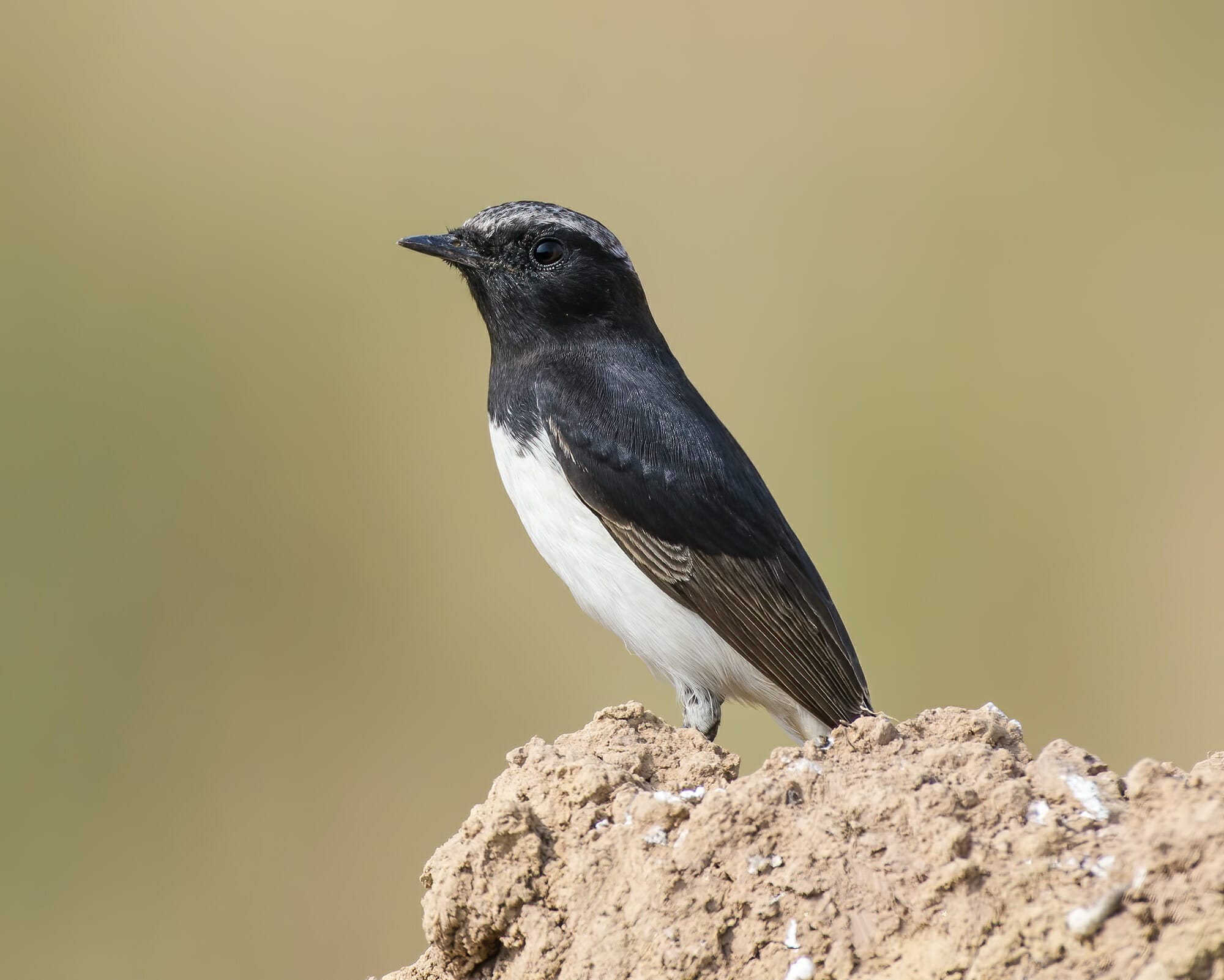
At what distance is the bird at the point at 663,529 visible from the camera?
542 centimetres

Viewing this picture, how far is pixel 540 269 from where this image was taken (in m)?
5.97

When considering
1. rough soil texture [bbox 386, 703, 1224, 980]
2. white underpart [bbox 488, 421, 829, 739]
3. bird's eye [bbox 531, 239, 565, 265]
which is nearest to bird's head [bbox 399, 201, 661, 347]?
bird's eye [bbox 531, 239, 565, 265]

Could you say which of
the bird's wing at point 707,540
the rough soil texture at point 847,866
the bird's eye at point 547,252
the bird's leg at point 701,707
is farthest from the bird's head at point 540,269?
the rough soil texture at point 847,866

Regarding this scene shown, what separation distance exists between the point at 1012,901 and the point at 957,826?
0.67 feet

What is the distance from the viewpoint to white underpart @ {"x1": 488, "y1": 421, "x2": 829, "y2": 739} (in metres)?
5.45

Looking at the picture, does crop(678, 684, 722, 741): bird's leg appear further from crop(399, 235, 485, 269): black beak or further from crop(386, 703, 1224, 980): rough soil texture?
crop(399, 235, 485, 269): black beak

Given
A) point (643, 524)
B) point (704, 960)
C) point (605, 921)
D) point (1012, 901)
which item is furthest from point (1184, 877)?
point (643, 524)

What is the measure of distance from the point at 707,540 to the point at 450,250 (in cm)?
178

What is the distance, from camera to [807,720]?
222 inches

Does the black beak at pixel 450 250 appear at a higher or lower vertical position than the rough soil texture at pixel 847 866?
higher

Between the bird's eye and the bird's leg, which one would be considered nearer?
the bird's leg

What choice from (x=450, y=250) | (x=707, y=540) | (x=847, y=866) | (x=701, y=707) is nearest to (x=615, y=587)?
(x=707, y=540)

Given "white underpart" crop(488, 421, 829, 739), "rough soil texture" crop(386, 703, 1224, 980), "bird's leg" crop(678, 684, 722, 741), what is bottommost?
"rough soil texture" crop(386, 703, 1224, 980)

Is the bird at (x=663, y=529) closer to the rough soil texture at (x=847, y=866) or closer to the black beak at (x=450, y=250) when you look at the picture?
the black beak at (x=450, y=250)
